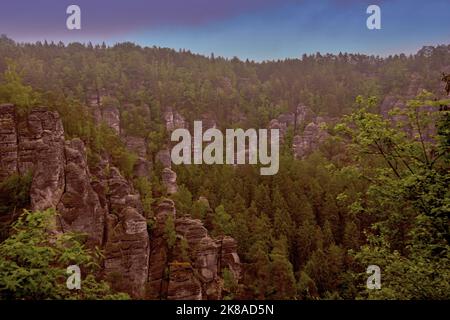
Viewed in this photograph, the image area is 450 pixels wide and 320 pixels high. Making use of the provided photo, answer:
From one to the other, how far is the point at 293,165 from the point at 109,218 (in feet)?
191

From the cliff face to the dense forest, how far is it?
236 cm

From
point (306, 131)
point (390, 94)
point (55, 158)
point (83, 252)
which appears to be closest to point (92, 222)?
point (55, 158)

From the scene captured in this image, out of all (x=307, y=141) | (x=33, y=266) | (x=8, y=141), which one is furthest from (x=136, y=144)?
(x=33, y=266)

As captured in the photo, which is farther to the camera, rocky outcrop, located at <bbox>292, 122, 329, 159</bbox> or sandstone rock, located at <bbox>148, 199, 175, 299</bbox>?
rocky outcrop, located at <bbox>292, 122, 329, 159</bbox>

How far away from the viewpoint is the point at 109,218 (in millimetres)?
40781

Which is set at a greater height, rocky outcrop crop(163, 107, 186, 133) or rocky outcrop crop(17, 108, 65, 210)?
rocky outcrop crop(163, 107, 186, 133)

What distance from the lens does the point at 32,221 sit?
8.86 metres

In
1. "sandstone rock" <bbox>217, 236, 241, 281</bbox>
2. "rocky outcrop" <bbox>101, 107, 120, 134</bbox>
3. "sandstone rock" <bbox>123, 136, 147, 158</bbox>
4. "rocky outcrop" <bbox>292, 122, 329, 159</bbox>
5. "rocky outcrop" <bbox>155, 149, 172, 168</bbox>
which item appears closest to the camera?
"sandstone rock" <bbox>217, 236, 241, 281</bbox>

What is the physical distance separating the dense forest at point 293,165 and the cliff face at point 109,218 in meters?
2.36

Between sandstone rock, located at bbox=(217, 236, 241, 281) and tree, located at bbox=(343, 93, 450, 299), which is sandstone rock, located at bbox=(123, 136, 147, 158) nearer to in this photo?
sandstone rock, located at bbox=(217, 236, 241, 281)

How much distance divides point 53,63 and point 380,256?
160 meters

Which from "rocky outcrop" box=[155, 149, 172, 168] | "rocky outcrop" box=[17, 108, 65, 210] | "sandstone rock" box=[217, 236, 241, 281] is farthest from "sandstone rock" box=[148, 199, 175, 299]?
"rocky outcrop" box=[155, 149, 172, 168]

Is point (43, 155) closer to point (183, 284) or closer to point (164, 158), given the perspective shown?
point (183, 284)

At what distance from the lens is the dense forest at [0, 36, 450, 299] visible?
1162cm
